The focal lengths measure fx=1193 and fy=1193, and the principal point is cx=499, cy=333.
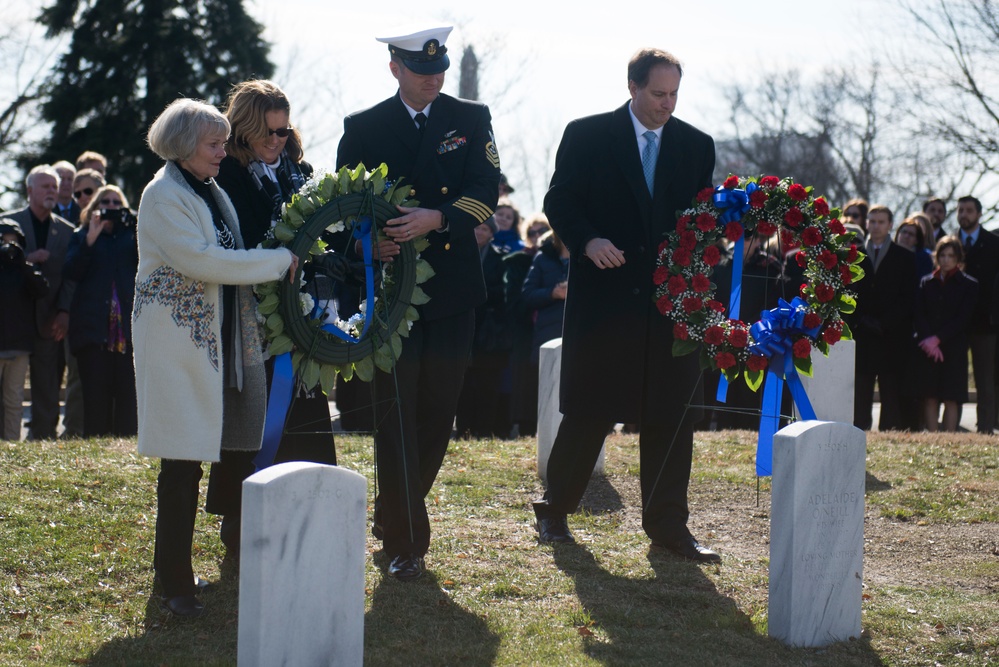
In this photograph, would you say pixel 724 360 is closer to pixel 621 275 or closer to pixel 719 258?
pixel 719 258

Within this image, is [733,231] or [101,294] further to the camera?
[101,294]

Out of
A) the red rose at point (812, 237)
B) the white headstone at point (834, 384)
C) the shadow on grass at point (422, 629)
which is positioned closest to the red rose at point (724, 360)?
the red rose at point (812, 237)

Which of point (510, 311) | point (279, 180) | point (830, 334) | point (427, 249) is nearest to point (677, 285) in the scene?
point (830, 334)

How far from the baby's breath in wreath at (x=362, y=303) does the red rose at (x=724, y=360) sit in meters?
1.49

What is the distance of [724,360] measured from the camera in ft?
19.2

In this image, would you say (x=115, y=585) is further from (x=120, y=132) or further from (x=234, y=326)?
(x=120, y=132)

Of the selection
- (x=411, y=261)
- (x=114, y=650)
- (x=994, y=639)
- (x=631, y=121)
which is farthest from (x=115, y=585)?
(x=994, y=639)

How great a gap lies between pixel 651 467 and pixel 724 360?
2.35ft

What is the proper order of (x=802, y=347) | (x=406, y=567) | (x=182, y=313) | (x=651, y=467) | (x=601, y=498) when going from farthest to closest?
(x=601, y=498)
(x=651, y=467)
(x=802, y=347)
(x=406, y=567)
(x=182, y=313)

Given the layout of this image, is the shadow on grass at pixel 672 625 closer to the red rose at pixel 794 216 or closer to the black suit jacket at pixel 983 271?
the red rose at pixel 794 216

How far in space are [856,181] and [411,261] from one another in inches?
1371

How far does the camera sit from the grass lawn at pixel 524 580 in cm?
474

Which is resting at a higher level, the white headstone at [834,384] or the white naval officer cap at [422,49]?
the white naval officer cap at [422,49]

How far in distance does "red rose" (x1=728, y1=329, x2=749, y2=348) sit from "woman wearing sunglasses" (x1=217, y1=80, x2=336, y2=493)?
2.00 m
